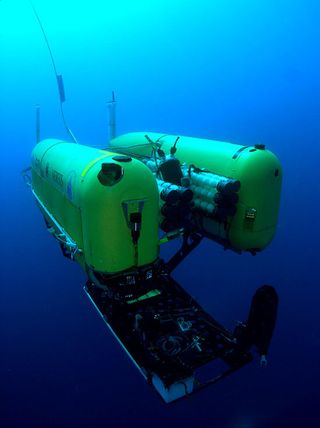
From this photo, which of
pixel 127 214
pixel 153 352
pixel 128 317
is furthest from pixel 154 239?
pixel 153 352

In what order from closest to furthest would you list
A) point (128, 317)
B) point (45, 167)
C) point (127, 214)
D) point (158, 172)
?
point (127, 214) < point (128, 317) < point (158, 172) < point (45, 167)

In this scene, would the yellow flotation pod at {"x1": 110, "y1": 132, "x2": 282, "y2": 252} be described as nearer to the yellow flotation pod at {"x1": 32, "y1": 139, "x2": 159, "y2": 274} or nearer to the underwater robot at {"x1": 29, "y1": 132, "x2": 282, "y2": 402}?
the underwater robot at {"x1": 29, "y1": 132, "x2": 282, "y2": 402}

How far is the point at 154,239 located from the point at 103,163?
35.9 inches

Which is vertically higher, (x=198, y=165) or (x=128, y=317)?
(x=198, y=165)

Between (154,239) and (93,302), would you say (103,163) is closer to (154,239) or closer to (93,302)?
(154,239)

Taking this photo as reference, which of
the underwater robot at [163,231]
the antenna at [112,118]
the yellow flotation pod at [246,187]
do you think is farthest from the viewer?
the antenna at [112,118]

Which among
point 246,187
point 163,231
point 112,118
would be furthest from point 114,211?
point 112,118

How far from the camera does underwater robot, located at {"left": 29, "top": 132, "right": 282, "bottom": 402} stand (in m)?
2.76

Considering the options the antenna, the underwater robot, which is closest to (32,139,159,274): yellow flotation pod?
the underwater robot

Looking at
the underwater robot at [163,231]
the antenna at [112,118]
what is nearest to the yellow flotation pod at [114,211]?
the underwater robot at [163,231]

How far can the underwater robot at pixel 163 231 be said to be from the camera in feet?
9.06

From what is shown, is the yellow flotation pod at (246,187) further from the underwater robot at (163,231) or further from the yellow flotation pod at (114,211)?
the yellow flotation pod at (114,211)

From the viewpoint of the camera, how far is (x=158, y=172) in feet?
13.1

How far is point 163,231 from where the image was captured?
390cm
